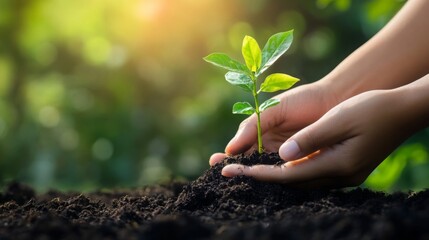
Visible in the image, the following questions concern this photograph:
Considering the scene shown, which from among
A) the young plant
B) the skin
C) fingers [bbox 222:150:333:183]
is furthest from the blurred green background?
fingers [bbox 222:150:333:183]

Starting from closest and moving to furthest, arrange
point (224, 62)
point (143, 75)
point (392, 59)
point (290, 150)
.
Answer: point (290, 150) < point (224, 62) < point (392, 59) < point (143, 75)

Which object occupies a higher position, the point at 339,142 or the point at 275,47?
the point at 275,47

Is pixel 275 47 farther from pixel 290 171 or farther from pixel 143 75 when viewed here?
pixel 143 75

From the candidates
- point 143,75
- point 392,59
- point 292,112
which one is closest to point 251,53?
point 292,112

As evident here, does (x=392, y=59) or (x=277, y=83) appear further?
(x=392, y=59)

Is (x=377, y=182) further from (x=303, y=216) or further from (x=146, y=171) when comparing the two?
(x=146, y=171)

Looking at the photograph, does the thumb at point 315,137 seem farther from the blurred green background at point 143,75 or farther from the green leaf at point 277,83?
the blurred green background at point 143,75

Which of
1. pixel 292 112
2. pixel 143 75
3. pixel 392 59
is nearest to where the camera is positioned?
pixel 292 112
